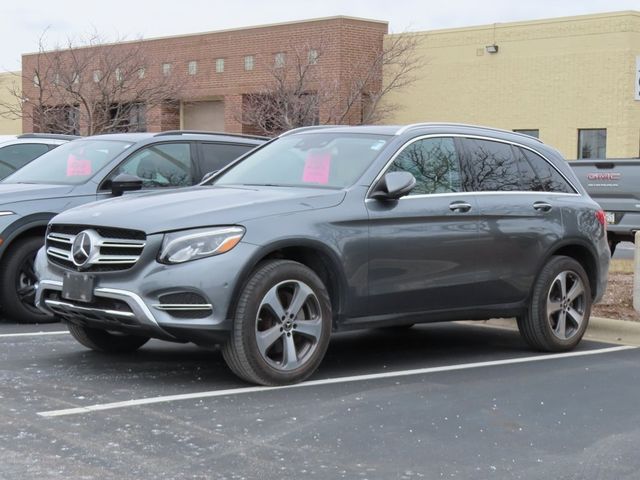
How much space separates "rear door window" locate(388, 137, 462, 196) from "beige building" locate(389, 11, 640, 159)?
21.1 m

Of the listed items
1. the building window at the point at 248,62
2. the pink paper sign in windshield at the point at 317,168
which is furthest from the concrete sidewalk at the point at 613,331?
the building window at the point at 248,62

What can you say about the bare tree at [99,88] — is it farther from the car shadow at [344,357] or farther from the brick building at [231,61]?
the car shadow at [344,357]

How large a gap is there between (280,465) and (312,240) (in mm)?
2102

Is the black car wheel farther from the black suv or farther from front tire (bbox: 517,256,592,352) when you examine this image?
front tire (bbox: 517,256,592,352)

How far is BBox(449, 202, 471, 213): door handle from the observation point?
24.9 feet

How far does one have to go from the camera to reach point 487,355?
827 cm

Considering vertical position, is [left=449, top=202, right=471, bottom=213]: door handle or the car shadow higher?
[left=449, top=202, right=471, bottom=213]: door handle

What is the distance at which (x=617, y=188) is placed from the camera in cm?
1650

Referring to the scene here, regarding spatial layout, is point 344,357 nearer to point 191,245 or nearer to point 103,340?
point 103,340

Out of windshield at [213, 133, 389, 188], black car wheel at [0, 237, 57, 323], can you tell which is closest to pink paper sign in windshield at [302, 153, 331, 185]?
windshield at [213, 133, 389, 188]

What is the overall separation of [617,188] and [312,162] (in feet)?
33.5

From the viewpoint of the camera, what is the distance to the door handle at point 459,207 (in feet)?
24.9

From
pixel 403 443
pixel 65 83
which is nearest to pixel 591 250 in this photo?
pixel 403 443

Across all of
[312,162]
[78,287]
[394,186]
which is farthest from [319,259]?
[78,287]
